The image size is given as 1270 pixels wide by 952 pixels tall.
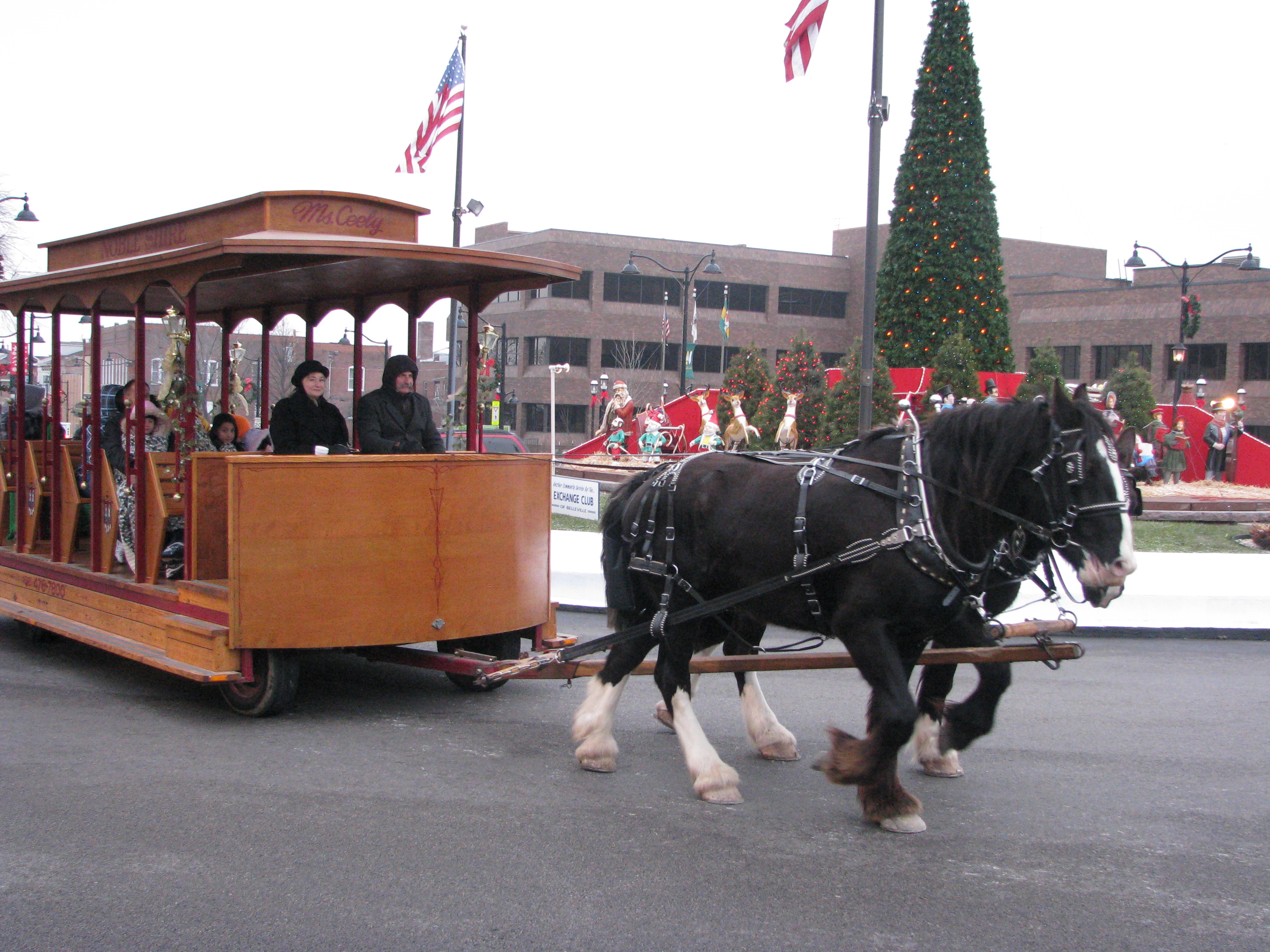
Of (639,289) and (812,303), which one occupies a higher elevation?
(639,289)

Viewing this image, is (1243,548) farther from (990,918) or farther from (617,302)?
(617,302)

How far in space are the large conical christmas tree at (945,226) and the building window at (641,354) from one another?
107 feet

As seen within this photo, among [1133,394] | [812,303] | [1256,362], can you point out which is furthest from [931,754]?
[812,303]

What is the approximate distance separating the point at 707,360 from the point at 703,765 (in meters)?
58.8

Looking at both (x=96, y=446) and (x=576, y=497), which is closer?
(x=96, y=446)

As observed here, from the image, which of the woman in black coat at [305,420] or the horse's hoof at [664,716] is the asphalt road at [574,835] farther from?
the woman in black coat at [305,420]

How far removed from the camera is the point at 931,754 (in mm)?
5602

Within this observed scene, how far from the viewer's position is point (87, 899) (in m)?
3.89

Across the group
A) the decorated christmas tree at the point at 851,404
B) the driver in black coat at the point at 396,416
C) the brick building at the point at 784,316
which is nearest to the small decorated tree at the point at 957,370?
the decorated christmas tree at the point at 851,404

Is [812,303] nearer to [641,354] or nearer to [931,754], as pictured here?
[641,354]

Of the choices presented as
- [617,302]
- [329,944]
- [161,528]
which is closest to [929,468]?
[329,944]

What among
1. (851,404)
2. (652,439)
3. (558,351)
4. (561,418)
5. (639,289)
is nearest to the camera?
(851,404)

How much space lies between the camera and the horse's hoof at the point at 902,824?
4.72m

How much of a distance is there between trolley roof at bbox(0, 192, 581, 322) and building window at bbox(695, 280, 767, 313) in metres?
55.2
